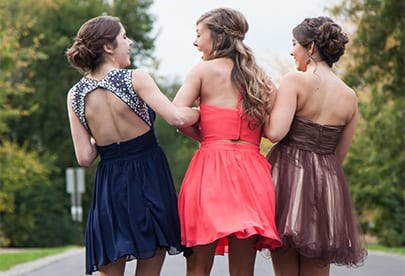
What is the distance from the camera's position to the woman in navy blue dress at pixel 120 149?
6.19m

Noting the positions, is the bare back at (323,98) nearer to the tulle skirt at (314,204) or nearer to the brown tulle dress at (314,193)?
the brown tulle dress at (314,193)

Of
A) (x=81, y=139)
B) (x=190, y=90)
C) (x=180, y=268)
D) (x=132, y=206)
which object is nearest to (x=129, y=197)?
(x=132, y=206)

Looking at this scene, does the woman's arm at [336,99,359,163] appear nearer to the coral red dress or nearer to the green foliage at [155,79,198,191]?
the coral red dress

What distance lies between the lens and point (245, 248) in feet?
20.7

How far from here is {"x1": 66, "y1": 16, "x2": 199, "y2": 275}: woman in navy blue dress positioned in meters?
6.19

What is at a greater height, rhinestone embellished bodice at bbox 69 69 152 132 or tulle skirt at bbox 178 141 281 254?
rhinestone embellished bodice at bbox 69 69 152 132

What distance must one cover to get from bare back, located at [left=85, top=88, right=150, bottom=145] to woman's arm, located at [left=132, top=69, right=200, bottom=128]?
143 millimetres

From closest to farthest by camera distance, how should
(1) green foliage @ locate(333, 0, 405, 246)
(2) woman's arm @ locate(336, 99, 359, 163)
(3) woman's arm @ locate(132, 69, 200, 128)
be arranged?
(3) woman's arm @ locate(132, 69, 200, 128) → (2) woman's arm @ locate(336, 99, 359, 163) → (1) green foliage @ locate(333, 0, 405, 246)

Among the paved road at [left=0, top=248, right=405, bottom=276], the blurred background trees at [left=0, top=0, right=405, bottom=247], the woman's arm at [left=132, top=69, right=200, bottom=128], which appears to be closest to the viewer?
the woman's arm at [left=132, top=69, right=200, bottom=128]

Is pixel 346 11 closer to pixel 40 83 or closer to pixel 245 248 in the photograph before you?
pixel 245 248

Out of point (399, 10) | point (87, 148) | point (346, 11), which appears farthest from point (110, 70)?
point (346, 11)

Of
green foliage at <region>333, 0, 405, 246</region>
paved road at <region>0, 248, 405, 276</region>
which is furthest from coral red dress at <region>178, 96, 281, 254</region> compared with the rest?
green foliage at <region>333, 0, 405, 246</region>

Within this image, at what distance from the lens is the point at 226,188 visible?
250 inches

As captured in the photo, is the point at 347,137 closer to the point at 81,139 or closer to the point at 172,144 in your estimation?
the point at 81,139
